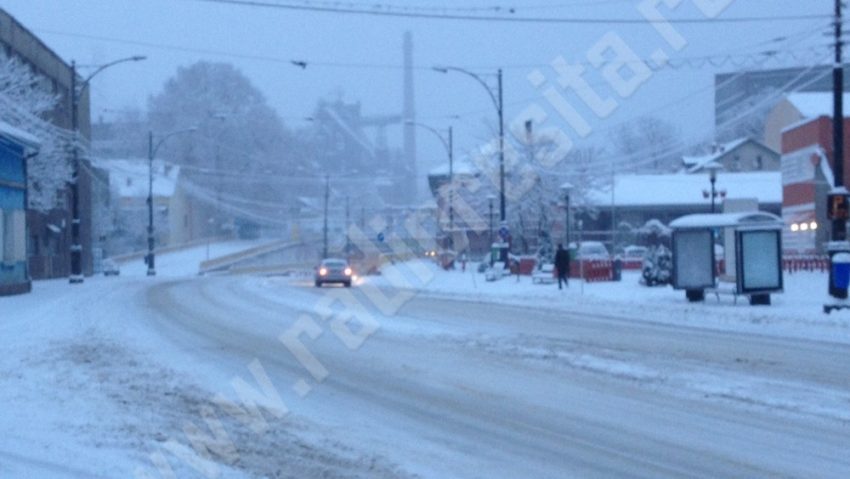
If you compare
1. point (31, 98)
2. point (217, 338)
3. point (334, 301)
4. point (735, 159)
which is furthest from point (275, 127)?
point (217, 338)

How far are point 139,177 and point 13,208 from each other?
58.1 meters

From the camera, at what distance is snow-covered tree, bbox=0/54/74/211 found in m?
49.2

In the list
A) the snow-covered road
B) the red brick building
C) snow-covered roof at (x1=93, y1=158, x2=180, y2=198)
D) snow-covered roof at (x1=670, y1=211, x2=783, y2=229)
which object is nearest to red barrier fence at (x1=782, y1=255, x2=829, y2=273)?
the red brick building

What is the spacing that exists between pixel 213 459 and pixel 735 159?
92.0m

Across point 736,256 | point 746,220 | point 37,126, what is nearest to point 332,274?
point 37,126

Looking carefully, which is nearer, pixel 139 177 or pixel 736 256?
pixel 736 256

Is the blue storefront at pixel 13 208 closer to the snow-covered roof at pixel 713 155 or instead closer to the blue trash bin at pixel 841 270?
the blue trash bin at pixel 841 270

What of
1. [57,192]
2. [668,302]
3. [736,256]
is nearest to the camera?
[736,256]

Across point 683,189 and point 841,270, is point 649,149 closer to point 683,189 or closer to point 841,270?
point 683,189

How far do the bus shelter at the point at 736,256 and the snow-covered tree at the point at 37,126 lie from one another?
2984cm

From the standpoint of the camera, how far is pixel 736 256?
97.7 ft

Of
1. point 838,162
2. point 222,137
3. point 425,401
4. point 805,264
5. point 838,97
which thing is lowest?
point 425,401

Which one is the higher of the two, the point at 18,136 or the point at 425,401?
the point at 18,136

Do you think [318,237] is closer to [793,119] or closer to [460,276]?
[793,119]
